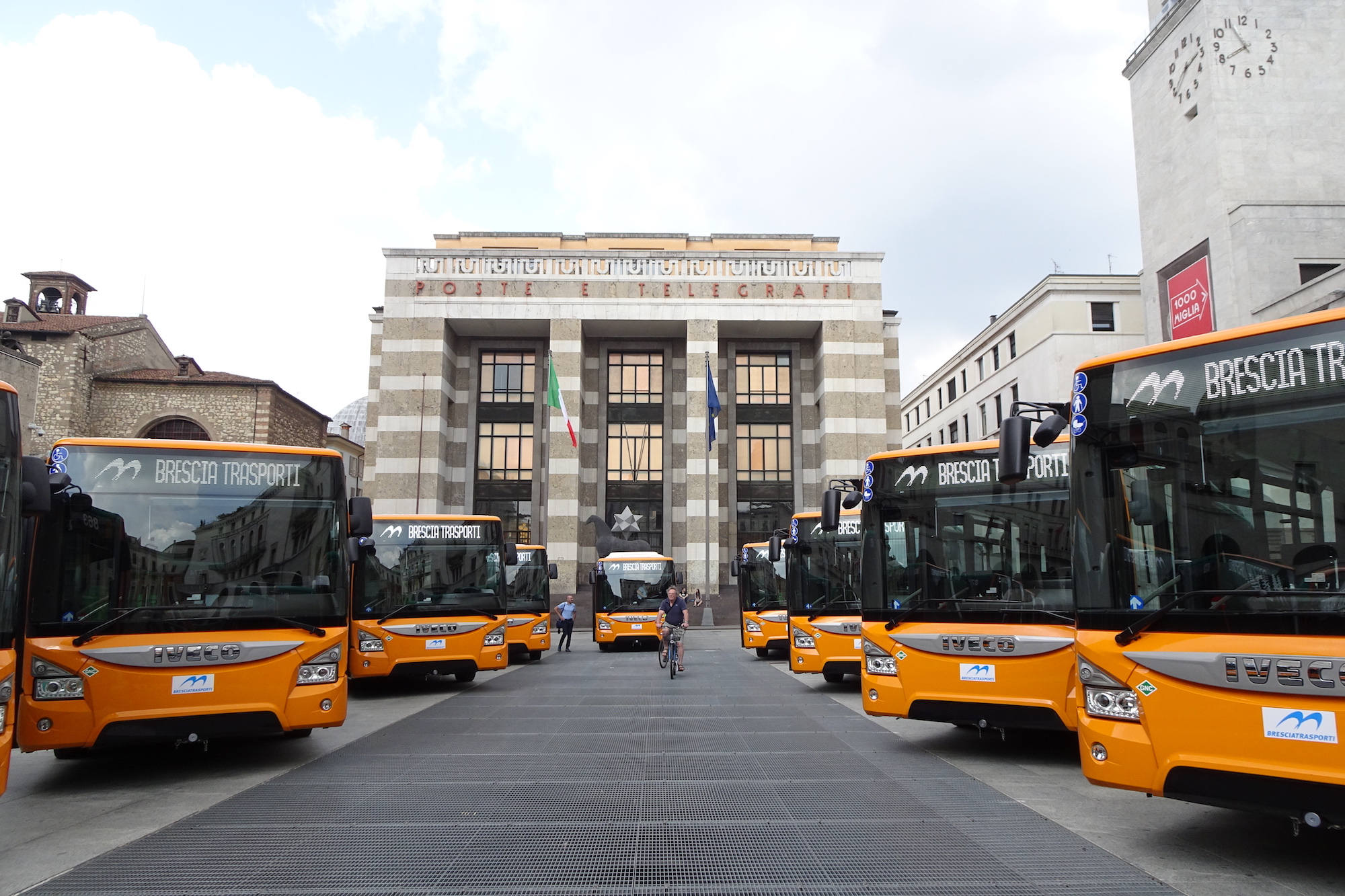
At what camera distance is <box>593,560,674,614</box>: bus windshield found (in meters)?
25.2

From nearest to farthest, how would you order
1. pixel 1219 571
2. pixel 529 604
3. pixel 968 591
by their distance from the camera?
pixel 1219 571 < pixel 968 591 < pixel 529 604

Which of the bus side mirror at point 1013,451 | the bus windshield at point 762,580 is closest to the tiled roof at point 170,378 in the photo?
the bus windshield at point 762,580

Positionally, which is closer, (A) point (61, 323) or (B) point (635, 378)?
(A) point (61, 323)

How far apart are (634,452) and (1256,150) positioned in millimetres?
31503

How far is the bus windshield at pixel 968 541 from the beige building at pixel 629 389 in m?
33.2

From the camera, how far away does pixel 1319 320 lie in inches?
182

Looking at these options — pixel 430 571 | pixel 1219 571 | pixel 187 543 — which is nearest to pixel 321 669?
pixel 187 543

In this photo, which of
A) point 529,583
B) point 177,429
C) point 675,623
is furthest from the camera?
point 177,429

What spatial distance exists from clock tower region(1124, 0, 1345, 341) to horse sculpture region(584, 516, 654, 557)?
1020 inches

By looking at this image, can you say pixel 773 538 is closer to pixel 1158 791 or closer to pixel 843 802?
pixel 843 802

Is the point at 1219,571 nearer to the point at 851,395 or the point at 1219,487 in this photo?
the point at 1219,487

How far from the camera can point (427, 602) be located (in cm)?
1328

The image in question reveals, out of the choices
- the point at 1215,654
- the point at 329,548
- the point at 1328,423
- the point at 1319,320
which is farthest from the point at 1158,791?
the point at 329,548

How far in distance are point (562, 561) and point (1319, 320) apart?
40.6 m
